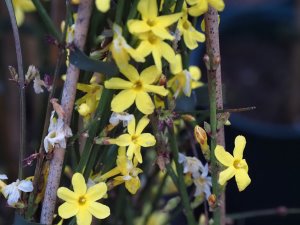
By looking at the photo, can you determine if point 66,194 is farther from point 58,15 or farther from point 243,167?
point 58,15

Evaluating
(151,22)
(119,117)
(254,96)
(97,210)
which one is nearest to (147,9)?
(151,22)

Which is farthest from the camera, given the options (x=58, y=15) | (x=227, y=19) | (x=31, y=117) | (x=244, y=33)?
(x=244, y=33)

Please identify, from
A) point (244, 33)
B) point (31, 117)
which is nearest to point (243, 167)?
point (31, 117)

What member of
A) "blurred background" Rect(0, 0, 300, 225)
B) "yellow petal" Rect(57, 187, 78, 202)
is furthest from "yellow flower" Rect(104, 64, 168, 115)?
"blurred background" Rect(0, 0, 300, 225)

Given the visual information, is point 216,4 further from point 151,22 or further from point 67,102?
point 67,102

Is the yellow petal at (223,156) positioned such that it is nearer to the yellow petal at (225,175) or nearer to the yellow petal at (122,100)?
the yellow petal at (225,175)

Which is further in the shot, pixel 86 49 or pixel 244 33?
pixel 244 33
